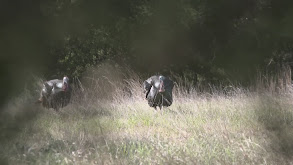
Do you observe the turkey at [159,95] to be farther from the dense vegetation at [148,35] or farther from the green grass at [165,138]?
the dense vegetation at [148,35]

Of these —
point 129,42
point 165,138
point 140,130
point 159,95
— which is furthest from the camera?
point 159,95

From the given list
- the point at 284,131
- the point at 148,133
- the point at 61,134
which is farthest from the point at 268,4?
the point at 148,133

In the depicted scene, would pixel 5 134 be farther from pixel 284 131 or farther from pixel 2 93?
pixel 284 131

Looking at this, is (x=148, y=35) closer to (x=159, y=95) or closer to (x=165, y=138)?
(x=165, y=138)

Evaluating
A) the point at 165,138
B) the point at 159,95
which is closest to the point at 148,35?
the point at 165,138

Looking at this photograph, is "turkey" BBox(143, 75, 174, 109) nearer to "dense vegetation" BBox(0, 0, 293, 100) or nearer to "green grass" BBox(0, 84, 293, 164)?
"green grass" BBox(0, 84, 293, 164)

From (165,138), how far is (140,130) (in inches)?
38.6

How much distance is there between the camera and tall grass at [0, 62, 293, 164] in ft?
2.93

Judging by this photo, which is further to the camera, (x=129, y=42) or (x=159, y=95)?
(x=159, y=95)

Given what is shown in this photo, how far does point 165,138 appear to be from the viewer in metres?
4.70

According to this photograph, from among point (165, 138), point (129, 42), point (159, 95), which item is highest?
point (129, 42)

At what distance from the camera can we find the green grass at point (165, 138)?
60.0 inches

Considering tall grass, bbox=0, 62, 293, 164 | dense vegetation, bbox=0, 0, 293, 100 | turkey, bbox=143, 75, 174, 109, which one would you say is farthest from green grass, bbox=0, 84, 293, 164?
turkey, bbox=143, 75, 174, 109

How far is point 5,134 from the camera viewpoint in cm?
82
